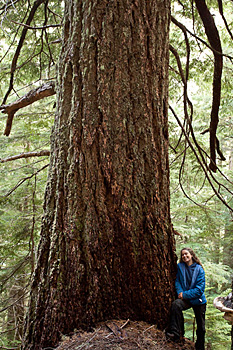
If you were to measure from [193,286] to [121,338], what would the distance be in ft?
2.73

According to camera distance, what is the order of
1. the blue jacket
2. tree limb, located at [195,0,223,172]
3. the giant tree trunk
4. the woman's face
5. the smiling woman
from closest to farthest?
the giant tree trunk, the smiling woman, the blue jacket, the woman's face, tree limb, located at [195,0,223,172]

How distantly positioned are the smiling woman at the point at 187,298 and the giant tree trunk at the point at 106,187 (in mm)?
79

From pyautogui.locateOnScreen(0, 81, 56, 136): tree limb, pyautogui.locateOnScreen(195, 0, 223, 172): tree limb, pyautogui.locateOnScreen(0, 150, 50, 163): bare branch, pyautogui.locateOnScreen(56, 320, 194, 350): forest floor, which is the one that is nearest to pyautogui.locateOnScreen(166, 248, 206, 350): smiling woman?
pyautogui.locateOnScreen(56, 320, 194, 350): forest floor

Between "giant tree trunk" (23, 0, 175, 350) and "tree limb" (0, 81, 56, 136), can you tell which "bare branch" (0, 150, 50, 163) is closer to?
"tree limb" (0, 81, 56, 136)

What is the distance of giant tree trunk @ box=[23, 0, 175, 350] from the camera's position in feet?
6.07

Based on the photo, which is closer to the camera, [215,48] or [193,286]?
[193,286]

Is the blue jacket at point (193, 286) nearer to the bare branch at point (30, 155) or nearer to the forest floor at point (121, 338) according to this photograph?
the forest floor at point (121, 338)

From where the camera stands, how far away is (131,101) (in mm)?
2061

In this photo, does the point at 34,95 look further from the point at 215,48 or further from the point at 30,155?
the point at 215,48

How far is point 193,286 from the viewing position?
2297mm

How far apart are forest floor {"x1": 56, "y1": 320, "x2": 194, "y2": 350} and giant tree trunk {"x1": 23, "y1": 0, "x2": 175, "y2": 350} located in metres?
0.06

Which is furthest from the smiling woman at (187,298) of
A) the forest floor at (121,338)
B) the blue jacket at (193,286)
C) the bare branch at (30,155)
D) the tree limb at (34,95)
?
the tree limb at (34,95)

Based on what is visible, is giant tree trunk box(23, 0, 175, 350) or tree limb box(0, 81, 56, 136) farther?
tree limb box(0, 81, 56, 136)

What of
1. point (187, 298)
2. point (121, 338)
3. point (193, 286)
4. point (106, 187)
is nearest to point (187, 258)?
point (193, 286)
